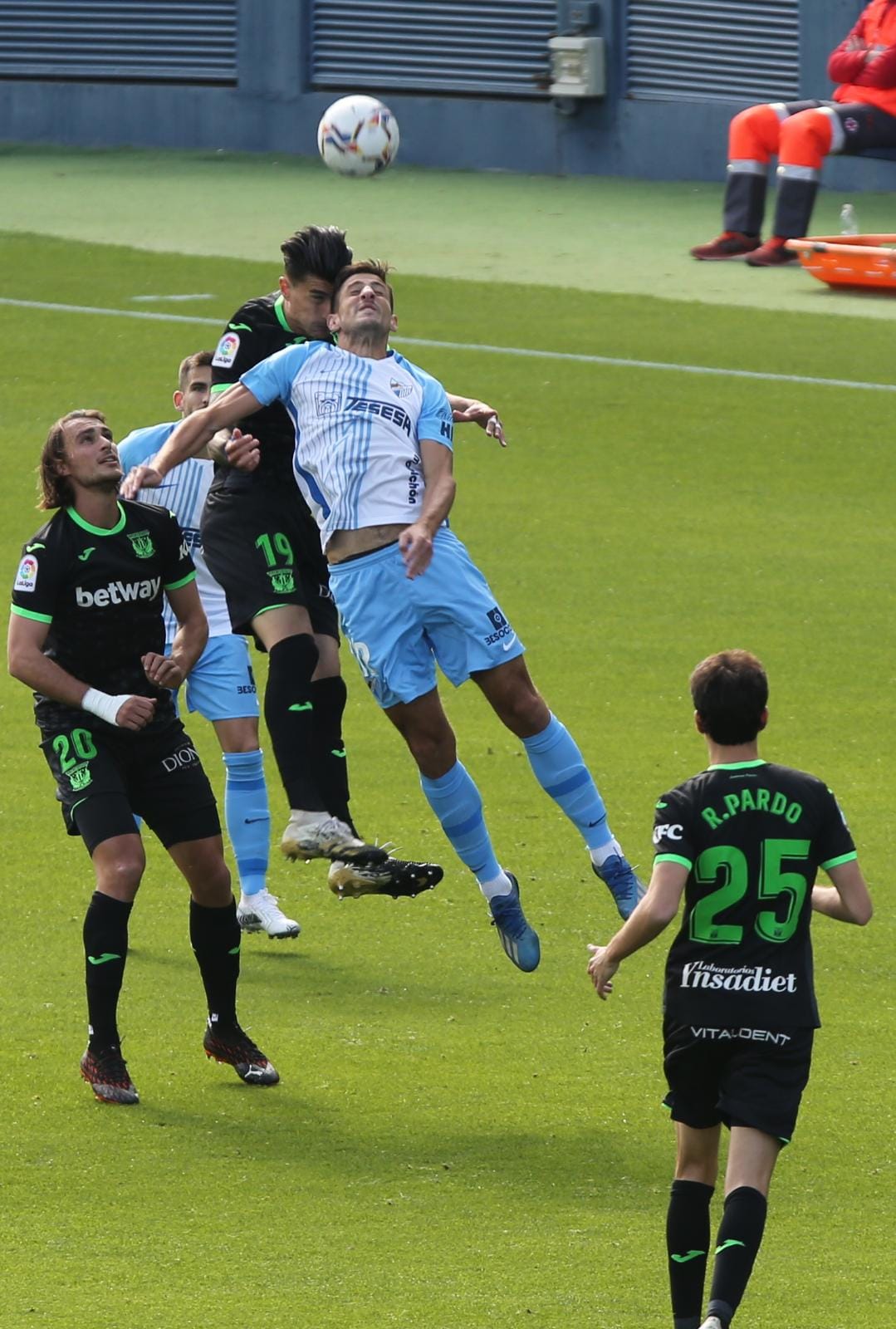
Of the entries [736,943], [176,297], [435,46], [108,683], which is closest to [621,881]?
[108,683]

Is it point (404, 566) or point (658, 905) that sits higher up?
point (404, 566)

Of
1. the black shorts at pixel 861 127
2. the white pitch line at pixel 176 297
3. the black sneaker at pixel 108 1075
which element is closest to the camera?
the black sneaker at pixel 108 1075

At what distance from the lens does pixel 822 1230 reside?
21.9 feet

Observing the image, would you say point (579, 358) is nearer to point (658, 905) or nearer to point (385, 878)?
point (385, 878)

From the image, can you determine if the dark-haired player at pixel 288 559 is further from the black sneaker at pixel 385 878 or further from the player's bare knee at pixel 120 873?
the player's bare knee at pixel 120 873

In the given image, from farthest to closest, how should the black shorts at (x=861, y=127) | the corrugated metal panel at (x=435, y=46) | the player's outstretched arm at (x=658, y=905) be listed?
1. the corrugated metal panel at (x=435, y=46)
2. the black shorts at (x=861, y=127)
3. the player's outstretched arm at (x=658, y=905)

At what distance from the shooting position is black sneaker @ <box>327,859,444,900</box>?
27.1 ft

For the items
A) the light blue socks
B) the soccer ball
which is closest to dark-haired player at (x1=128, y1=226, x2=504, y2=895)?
the light blue socks

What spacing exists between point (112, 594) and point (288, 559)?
1907mm

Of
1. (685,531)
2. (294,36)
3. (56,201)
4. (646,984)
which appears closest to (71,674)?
(646,984)

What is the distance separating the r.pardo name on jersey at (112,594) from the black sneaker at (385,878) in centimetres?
145

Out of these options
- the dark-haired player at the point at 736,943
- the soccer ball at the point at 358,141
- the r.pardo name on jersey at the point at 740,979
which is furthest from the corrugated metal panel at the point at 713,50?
the r.pardo name on jersey at the point at 740,979

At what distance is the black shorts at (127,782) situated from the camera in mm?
7441

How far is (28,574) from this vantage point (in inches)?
289
